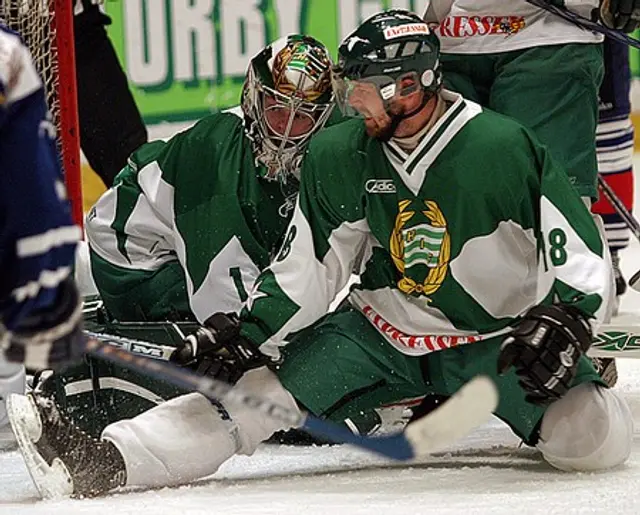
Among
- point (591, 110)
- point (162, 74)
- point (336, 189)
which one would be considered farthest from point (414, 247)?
point (162, 74)

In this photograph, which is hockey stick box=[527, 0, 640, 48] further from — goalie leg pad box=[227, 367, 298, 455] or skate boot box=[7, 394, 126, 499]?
skate boot box=[7, 394, 126, 499]

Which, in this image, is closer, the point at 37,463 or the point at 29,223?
the point at 29,223

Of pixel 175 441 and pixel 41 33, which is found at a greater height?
pixel 41 33

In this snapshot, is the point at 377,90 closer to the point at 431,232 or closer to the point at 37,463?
the point at 431,232

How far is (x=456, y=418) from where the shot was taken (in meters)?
2.43

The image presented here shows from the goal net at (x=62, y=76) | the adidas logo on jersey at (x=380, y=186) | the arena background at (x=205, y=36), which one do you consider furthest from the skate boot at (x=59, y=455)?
the arena background at (x=205, y=36)

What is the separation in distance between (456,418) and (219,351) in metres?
0.41

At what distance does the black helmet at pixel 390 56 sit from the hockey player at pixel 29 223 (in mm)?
935

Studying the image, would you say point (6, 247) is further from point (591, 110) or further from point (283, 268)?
point (591, 110)

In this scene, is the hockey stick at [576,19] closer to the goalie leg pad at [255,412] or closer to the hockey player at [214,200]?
the hockey player at [214,200]

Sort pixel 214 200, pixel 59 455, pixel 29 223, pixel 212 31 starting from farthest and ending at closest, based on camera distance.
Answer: pixel 212 31
pixel 214 200
pixel 59 455
pixel 29 223

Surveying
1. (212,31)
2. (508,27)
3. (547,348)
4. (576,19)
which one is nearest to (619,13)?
(576,19)

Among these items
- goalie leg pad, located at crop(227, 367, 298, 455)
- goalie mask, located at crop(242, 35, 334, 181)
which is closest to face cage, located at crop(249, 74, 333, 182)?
goalie mask, located at crop(242, 35, 334, 181)

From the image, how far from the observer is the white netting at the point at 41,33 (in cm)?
335
